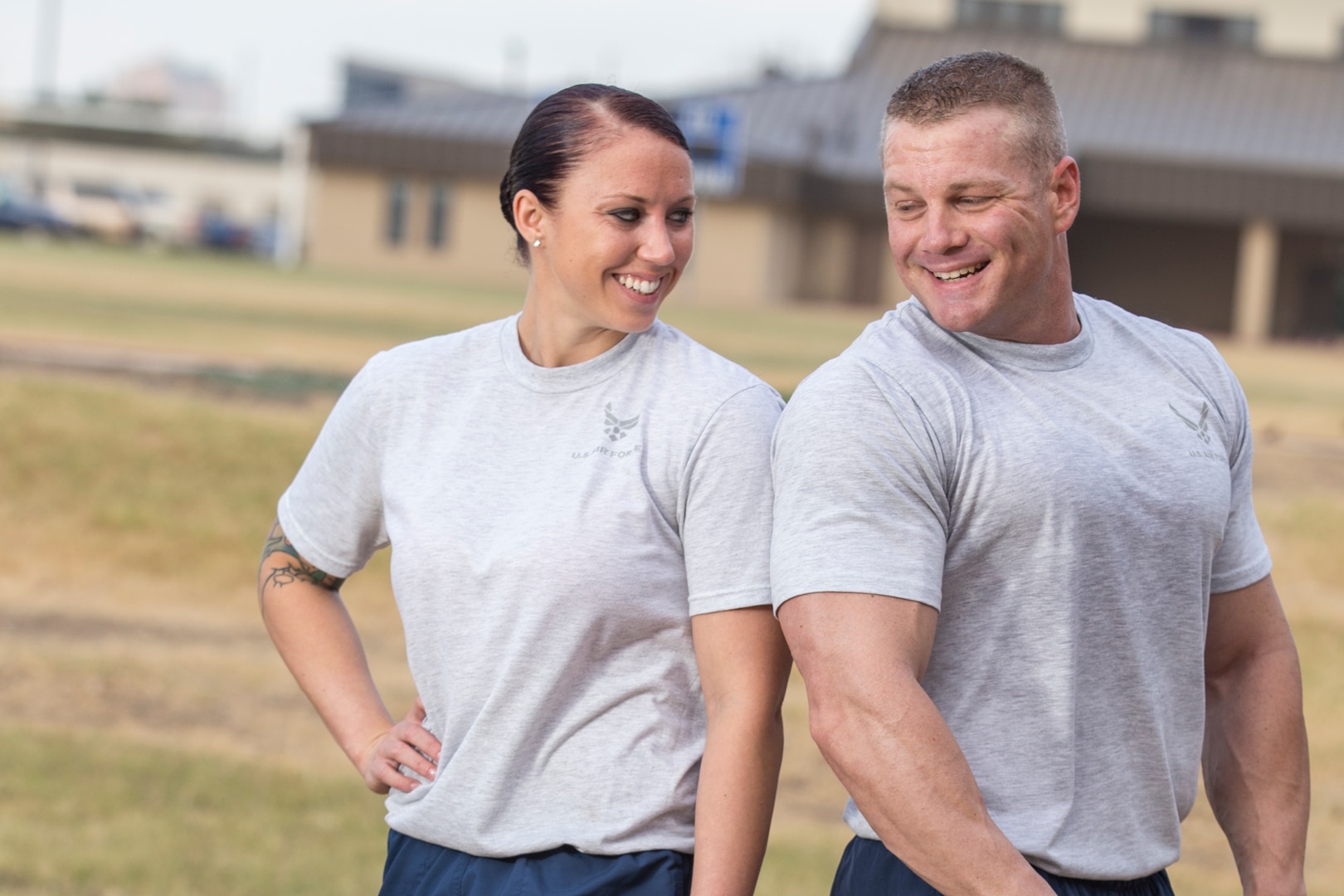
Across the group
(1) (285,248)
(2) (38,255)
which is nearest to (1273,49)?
(1) (285,248)

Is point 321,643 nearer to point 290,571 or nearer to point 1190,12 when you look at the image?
point 290,571

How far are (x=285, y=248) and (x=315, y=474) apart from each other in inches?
1992

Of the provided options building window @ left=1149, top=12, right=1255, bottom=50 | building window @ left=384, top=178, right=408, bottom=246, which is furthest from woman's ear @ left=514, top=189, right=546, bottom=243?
building window @ left=1149, top=12, right=1255, bottom=50

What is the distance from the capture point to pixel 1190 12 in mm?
52781

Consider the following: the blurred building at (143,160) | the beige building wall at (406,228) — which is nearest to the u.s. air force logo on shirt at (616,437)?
the beige building wall at (406,228)

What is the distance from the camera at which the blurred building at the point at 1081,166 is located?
4438cm

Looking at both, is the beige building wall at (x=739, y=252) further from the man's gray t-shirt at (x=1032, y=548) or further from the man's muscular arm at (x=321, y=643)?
the man's gray t-shirt at (x=1032, y=548)

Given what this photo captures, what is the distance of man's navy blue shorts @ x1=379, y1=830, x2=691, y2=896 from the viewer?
2.56 m

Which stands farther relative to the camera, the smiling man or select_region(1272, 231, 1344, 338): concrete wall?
select_region(1272, 231, 1344, 338): concrete wall

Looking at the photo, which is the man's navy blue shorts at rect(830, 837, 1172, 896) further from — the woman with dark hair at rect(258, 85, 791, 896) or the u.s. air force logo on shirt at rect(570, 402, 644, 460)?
the u.s. air force logo on shirt at rect(570, 402, 644, 460)

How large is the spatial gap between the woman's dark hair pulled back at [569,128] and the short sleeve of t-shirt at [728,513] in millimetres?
486

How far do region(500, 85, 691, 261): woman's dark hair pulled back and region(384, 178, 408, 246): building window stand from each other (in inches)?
1886

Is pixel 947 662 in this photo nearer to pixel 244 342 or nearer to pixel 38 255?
pixel 244 342

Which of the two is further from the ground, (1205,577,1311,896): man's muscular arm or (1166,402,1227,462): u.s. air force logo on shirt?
(1166,402,1227,462): u.s. air force logo on shirt
